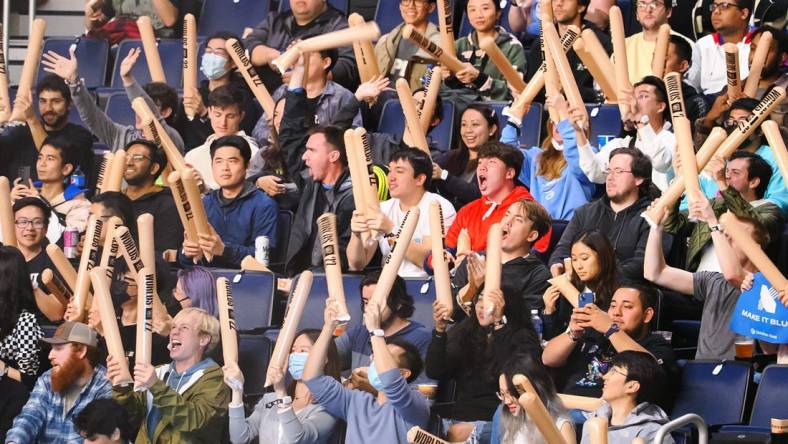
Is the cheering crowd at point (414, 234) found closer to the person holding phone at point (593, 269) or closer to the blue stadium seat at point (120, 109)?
the person holding phone at point (593, 269)

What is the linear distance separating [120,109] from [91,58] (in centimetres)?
78

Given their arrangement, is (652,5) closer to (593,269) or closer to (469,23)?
(469,23)

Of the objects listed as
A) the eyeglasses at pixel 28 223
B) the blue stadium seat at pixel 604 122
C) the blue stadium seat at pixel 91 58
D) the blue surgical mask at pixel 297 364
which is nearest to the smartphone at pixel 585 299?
the blue surgical mask at pixel 297 364

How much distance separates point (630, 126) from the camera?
7.41 m

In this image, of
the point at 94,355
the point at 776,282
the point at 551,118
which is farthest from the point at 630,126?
the point at 94,355

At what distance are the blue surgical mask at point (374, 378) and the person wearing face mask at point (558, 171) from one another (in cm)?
122

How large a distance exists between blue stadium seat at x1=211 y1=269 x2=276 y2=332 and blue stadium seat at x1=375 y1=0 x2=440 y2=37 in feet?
7.16

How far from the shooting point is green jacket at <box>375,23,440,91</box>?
27.7 ft

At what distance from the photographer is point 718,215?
265 inches

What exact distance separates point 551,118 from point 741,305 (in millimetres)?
1430

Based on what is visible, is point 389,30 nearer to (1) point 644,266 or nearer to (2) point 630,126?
(2) point 630,126

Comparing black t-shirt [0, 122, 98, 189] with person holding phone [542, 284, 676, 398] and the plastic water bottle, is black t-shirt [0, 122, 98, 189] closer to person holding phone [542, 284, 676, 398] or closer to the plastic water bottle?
the plastic water bottle

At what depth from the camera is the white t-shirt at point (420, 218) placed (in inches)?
281

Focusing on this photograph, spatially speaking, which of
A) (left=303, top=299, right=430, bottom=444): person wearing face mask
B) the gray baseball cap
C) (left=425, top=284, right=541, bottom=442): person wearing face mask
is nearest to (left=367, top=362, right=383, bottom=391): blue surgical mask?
(left=303, top=299, right=430, bottom=444): person wearing face mask
